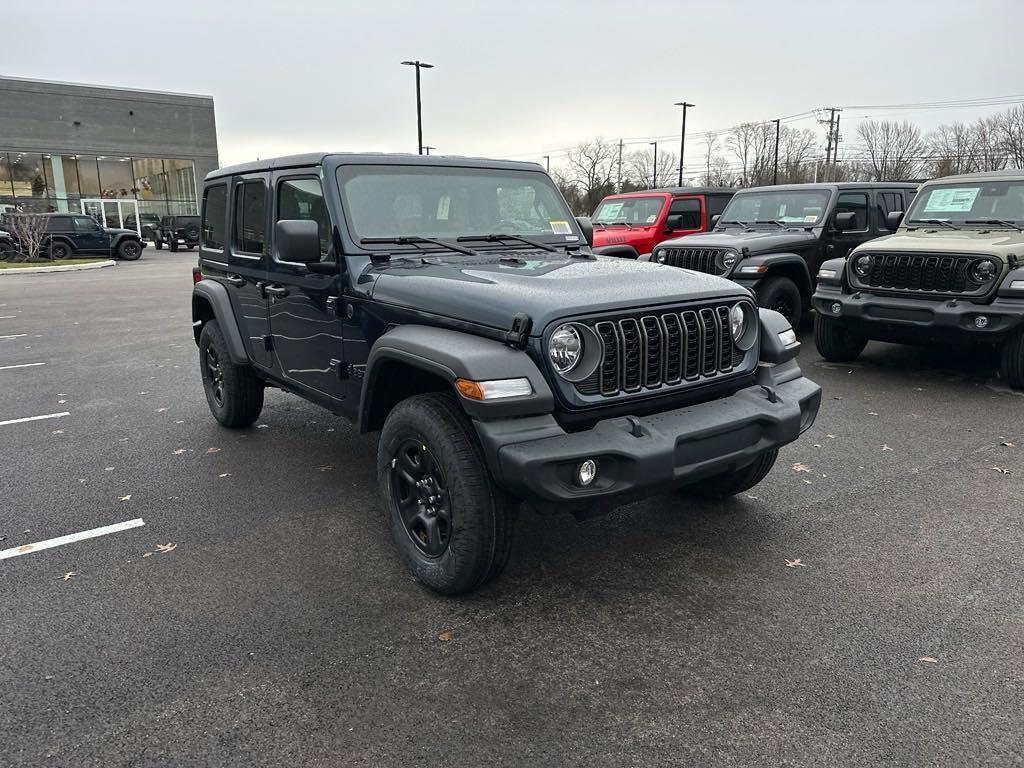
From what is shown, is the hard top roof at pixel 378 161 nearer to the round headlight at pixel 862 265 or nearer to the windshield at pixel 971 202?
the round headlight at pixel 862 265

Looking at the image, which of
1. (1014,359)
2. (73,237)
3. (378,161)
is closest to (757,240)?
(1014,359)

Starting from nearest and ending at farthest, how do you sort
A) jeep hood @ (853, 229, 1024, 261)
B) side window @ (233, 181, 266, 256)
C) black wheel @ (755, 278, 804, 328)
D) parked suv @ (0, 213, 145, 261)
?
side window @ (233, 181, 266, 256) < jeep hood @ (853, 229, 1024, 261) < black wheel @ (755, 278, 804, 328) < parked suv @ (0, 213, 145, 261)

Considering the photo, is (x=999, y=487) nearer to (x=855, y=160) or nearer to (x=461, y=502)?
(x=461, y=502)

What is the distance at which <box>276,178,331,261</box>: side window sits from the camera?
13.7 ft

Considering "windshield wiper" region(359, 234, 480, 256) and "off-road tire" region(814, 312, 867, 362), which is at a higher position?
"windshield wiper" region(359, 234, 480, 256)

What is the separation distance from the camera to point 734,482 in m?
4.38

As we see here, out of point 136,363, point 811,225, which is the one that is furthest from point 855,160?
point 136,363

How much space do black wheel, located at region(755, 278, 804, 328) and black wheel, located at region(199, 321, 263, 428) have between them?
5.60 metres

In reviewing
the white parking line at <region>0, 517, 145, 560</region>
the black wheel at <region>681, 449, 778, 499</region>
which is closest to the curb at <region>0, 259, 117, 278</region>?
the white parking line at <region>0, 517, 145, 560</region>

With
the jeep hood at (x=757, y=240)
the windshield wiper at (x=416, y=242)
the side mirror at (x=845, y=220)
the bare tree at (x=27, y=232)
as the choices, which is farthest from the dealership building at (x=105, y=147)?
the windshield wiper at (x=416, y=242)

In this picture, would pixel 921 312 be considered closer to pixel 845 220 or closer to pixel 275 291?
pixel 845 220

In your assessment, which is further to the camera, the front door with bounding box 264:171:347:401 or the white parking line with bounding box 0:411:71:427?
the white parking line with bounding box 0:411:71:427

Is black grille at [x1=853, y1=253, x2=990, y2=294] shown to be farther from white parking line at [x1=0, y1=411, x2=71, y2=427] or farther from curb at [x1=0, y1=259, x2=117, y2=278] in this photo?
curb at [x1=0, y1=259, x2=117, y2=278]

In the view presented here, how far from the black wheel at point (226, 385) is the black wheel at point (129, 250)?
25343 millimetres
